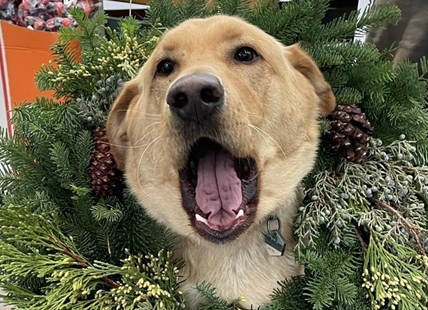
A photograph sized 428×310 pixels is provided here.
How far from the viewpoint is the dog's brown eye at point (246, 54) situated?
1.00m

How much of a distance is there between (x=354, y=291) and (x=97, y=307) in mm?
453

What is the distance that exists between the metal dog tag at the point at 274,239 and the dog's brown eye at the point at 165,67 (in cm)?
39

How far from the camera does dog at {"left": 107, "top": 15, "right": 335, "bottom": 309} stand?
0.89 meters

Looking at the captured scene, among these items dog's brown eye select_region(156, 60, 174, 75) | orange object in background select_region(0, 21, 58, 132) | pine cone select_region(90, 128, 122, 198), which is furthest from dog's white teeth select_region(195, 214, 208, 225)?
orange object in background select_region(0, 21, 58, 132)

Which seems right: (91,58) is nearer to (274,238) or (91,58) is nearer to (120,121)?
(120,121)

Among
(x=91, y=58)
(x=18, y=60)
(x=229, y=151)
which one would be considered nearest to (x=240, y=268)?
(x=229, y=151)

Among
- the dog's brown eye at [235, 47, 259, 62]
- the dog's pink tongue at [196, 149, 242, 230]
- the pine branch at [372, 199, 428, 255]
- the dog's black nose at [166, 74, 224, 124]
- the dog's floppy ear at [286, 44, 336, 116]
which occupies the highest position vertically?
the dog's black nose at [166, 74, 224, 124]

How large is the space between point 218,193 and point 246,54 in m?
0.32

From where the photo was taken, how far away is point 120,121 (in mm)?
1073

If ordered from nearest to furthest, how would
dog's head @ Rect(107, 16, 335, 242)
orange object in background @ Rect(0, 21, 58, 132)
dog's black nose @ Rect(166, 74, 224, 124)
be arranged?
dog's black nose @ Rect(166, 74, 224, 124) → dog's head @ Rect(107, 16, 335, 242) → orange object in background @ Rect(0, 21, 58, 132)

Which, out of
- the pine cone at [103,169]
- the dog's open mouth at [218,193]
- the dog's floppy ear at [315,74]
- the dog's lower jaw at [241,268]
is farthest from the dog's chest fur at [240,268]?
the dog's floppy ear at [315,74]

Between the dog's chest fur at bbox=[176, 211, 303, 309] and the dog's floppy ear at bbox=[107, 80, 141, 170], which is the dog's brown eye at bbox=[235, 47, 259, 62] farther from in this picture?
the dog's chest fur at bbox=[176, 211, 303, 309]

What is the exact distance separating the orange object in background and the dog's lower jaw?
1194mm

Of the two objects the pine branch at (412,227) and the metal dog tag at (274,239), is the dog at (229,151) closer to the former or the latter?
the metal dog tag at (274,239)
